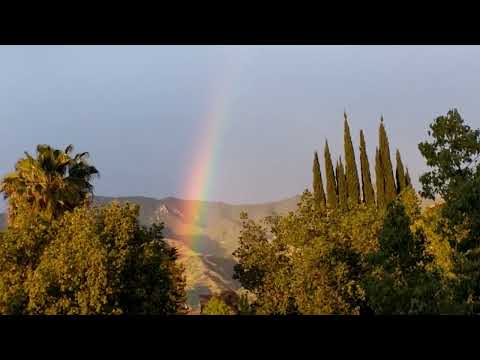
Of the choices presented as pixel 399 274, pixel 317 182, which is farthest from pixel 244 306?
pixel 317 182

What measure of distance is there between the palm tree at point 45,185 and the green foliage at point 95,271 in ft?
9.21

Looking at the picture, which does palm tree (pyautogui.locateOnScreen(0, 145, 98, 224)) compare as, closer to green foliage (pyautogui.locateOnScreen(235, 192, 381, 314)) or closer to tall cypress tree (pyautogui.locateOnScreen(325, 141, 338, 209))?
green foliage (pyautogui.locateOnScreen(235, 192, 381, 314))

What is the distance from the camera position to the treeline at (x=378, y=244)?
14.4m

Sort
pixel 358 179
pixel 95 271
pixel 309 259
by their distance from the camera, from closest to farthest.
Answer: pixel 95 271, pixel 309 259, pixel 358 179

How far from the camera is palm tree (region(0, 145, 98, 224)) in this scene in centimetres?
2464

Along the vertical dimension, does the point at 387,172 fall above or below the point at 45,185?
above

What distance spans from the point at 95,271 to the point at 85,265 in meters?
0.46

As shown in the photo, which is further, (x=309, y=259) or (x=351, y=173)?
(x=351, y=173)

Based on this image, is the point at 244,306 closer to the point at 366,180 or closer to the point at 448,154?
the point at 448,154

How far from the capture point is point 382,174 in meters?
44.5

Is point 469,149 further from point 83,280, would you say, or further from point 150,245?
point 83,280

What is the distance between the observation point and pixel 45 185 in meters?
24.6
